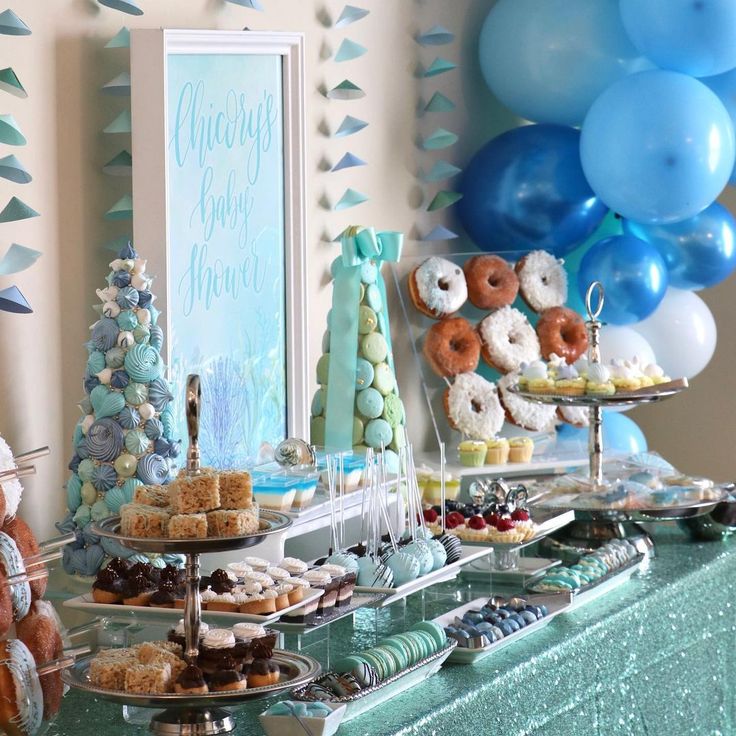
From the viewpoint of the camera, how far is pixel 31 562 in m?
1.45

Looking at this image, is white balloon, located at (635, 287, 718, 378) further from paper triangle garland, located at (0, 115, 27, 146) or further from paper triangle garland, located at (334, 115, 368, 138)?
paper triangle garland, located at (0, 115, 27, 146)

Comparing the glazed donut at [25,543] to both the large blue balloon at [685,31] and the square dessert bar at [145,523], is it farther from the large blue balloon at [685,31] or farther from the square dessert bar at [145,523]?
the large blue balloon at [685,31]

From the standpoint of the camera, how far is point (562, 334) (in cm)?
314

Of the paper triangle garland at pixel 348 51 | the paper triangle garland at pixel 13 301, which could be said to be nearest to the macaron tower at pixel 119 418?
the paper triangle garland at pixel 13 301

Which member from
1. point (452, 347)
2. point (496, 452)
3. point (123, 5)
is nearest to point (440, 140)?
point (452, 347)

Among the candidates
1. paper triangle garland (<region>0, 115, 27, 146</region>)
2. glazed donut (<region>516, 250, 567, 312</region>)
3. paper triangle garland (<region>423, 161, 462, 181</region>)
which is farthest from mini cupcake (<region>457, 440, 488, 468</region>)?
paper triangle garland (<region>0, 115, 27, 146</region>)

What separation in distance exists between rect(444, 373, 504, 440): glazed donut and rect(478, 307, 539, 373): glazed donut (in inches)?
3.1

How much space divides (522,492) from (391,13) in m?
→ 1.29

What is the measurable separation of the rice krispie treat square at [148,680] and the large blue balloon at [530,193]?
1950 mm

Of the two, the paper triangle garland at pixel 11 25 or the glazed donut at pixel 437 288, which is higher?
the paper triangle garland at pixel 11 25

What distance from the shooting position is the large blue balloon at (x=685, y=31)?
2680 mm

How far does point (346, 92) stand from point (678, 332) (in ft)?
3.59

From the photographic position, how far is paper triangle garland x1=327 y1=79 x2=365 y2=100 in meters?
2.75

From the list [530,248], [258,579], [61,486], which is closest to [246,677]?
[258,579]
